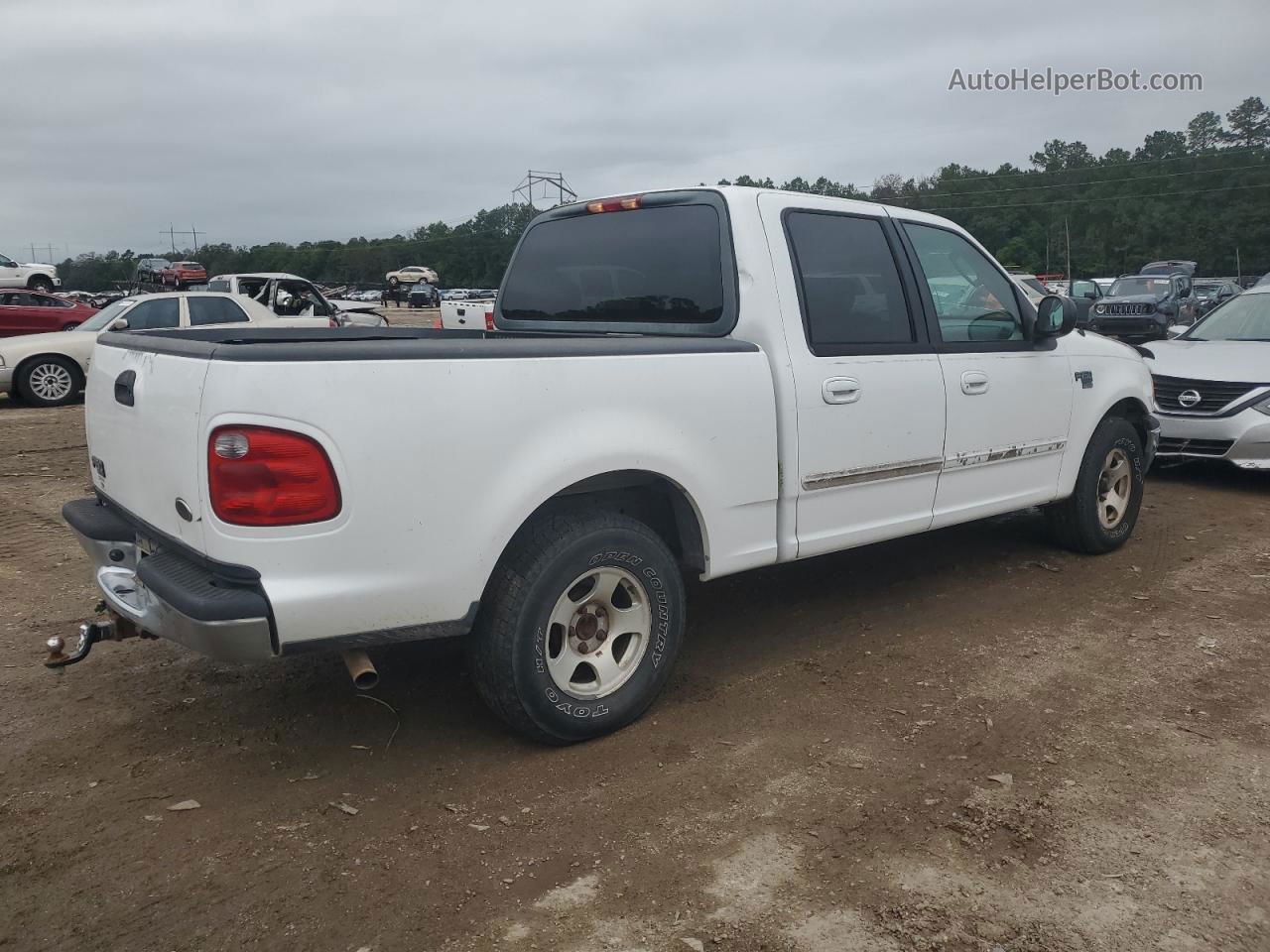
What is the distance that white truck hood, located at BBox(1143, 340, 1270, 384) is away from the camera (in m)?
7.76

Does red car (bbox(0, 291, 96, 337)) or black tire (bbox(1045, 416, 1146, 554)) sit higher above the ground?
red car (bbox(0, 291, 96, 337))

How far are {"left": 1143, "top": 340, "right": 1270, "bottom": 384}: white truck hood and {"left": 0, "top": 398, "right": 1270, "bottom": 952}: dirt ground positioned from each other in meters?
3.44

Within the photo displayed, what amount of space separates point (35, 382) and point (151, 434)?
1210 cm

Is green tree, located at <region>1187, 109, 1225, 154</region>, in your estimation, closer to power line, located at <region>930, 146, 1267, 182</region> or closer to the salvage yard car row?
power line, located at <region>930, 146, 1267, 182</region>

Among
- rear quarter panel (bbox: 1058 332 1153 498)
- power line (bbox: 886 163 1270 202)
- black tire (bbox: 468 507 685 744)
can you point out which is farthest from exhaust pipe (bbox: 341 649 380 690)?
power line (bbox: 886 163 1270 202)

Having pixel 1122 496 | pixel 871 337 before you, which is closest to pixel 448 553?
pixel 871 337

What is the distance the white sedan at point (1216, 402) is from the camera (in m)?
7.57

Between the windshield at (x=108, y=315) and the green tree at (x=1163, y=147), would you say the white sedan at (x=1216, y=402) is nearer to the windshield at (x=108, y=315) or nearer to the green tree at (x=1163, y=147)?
the windshield at (x=108, y=315)

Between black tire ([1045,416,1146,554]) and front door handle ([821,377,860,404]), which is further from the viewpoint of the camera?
black tire ([1045,416,1146,554])

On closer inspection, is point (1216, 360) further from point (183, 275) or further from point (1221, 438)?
point (183, 275)

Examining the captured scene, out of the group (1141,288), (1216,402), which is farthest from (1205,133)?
(1216,402)

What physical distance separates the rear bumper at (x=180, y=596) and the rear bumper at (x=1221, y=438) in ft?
24.3

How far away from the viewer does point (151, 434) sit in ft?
9.97

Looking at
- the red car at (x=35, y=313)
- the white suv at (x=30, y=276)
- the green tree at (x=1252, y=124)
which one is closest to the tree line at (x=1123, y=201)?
the green tree at (x=1252, y=124)
